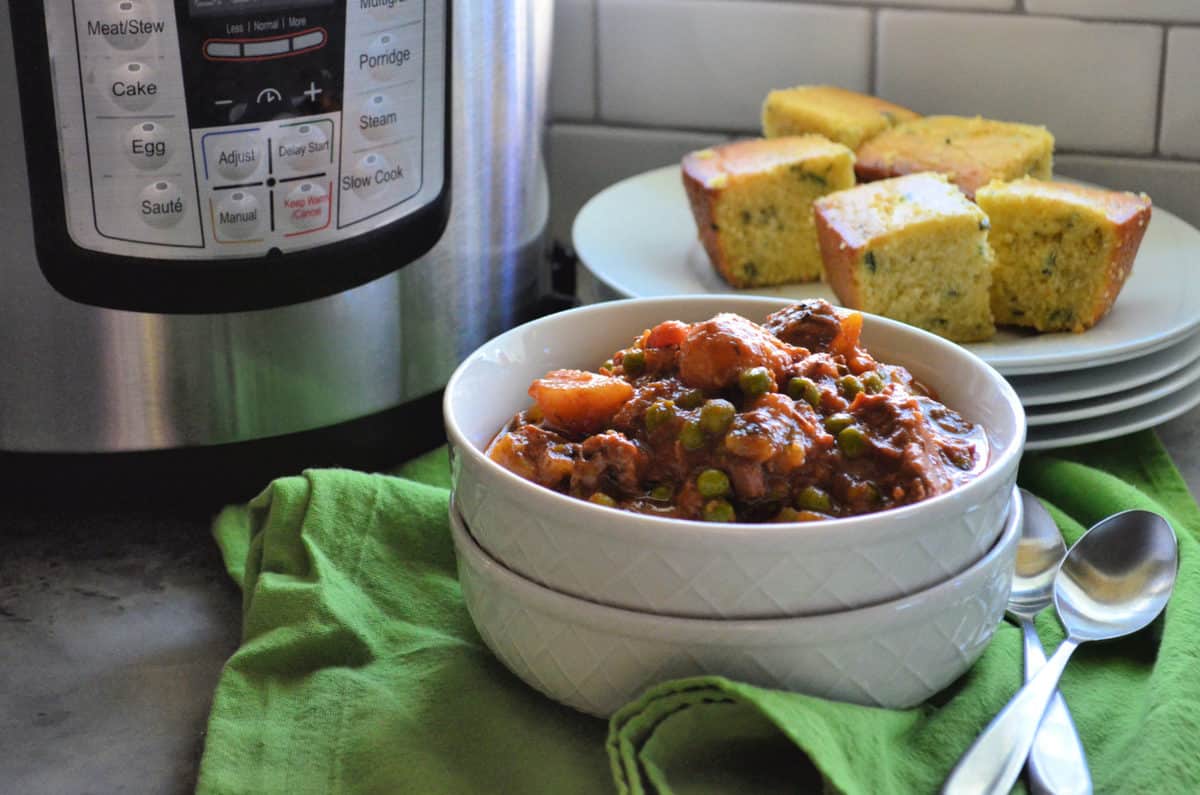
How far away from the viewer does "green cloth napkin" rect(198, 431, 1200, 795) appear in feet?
1.96

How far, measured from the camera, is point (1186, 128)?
1127mm

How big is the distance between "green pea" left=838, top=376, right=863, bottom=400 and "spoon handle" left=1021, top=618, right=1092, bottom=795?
170mm

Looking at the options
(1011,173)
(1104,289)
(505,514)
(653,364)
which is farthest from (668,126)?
(505,514)

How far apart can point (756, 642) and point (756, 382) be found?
12cm

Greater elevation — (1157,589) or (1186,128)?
(1186,128)

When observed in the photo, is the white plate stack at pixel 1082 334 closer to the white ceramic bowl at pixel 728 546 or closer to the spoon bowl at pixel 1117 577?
the spoon bowl at pixel 1117 577

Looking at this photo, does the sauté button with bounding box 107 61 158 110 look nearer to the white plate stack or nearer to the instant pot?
the instant pot

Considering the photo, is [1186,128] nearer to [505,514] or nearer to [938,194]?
[938,194]

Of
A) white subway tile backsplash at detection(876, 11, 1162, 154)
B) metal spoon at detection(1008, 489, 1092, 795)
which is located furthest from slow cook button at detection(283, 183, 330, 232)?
white subway tile backsplash at detection(876, 11, 1162, 154)

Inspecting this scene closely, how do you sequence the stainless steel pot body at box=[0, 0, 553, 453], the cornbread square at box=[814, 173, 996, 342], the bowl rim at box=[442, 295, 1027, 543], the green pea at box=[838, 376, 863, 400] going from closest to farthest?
the bowl rim at box=[442, 295, 1027, 543] → the green pea at box=[838, 376, 863, 400] → the stainless steel pot body at box=[0, 0, 553, 453] → the cornbread square at box=[814, 173, 996, 342]

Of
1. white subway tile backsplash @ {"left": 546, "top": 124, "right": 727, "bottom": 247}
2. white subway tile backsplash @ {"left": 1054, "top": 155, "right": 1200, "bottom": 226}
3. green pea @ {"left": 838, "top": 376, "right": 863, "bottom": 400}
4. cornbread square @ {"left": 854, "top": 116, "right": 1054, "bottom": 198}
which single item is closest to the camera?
green pea @ {"left": 838, "top": 376, "right": 863, "bottom": 400}

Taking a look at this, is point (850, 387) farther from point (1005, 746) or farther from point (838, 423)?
point (1005, 746)

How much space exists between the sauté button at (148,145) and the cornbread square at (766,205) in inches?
16.5

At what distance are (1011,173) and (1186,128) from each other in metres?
0.20
